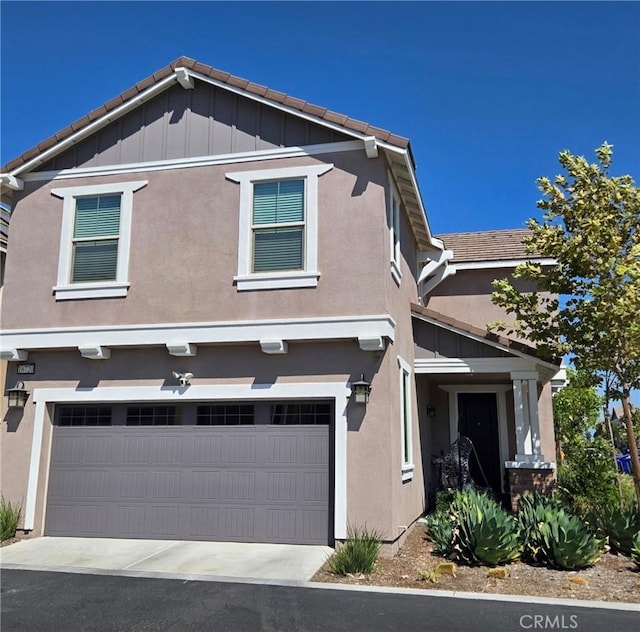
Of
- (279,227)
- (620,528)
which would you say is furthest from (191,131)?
(620,528)

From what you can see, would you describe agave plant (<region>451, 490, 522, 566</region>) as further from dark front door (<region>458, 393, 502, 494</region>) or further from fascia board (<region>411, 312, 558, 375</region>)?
dark front door (<region>458, 393, 502, 494</region>)

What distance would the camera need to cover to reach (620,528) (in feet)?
29.4

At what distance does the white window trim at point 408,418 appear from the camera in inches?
415

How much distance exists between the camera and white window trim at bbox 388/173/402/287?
1052 centimetres

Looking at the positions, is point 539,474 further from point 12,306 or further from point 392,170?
point 12,306

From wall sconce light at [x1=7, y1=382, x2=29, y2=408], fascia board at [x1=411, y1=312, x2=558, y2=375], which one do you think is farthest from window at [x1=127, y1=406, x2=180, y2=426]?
fascia board at [x1=411, y1=312, x2=558, y2=375]

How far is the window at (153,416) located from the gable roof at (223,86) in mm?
4931

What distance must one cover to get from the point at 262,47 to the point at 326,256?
3917mm

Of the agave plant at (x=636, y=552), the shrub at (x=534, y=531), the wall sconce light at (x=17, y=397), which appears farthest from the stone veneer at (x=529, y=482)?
the wall sconce light at (x=17, y=397)

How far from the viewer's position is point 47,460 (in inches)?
421

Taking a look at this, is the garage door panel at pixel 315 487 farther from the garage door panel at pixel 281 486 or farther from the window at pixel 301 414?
the window at pixel 301 414

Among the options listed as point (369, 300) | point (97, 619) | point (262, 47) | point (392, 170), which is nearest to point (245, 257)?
point (369, 300)

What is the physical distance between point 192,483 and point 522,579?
212 inches

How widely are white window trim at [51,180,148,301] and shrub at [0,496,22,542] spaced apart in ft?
12.1
